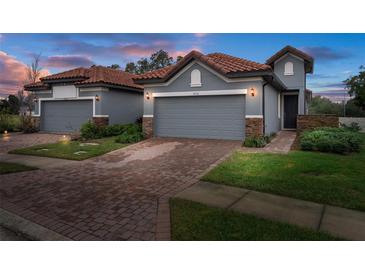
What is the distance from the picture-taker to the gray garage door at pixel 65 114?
1834 centimetres

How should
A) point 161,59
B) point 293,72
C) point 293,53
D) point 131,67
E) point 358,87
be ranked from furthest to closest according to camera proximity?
point 131,67 → point 161,59 → point 358,87 → point 293,72 → point 293,53

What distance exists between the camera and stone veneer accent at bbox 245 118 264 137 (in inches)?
492

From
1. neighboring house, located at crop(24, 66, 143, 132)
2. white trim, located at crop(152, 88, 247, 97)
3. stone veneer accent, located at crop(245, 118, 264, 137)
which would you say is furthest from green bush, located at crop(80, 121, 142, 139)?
stone veneer accent, located at crop(245, 118, 264, 137)

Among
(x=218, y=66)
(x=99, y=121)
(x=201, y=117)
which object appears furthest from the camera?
(x=99, y=121)

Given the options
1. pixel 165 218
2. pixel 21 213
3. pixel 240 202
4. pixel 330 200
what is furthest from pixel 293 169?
pixel 21 213

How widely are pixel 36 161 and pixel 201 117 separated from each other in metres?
7.65

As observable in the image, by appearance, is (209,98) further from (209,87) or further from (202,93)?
(209,87)

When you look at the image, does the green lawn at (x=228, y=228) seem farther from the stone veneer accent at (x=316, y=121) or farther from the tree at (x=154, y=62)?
the tree at (x=154, y=62)

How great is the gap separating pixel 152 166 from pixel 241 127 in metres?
5.92

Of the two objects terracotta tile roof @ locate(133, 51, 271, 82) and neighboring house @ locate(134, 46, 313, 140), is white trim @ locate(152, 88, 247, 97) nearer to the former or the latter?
neighboring house @ locate(134, 46, 313, 140)

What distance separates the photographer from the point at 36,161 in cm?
964

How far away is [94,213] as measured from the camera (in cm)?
497

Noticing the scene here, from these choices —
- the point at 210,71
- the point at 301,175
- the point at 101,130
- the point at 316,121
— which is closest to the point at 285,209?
the point at 301,175

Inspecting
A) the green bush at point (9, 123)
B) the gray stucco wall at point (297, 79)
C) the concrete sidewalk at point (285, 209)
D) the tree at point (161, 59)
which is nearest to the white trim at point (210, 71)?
the concrete sidewalk at point (285, 209)
